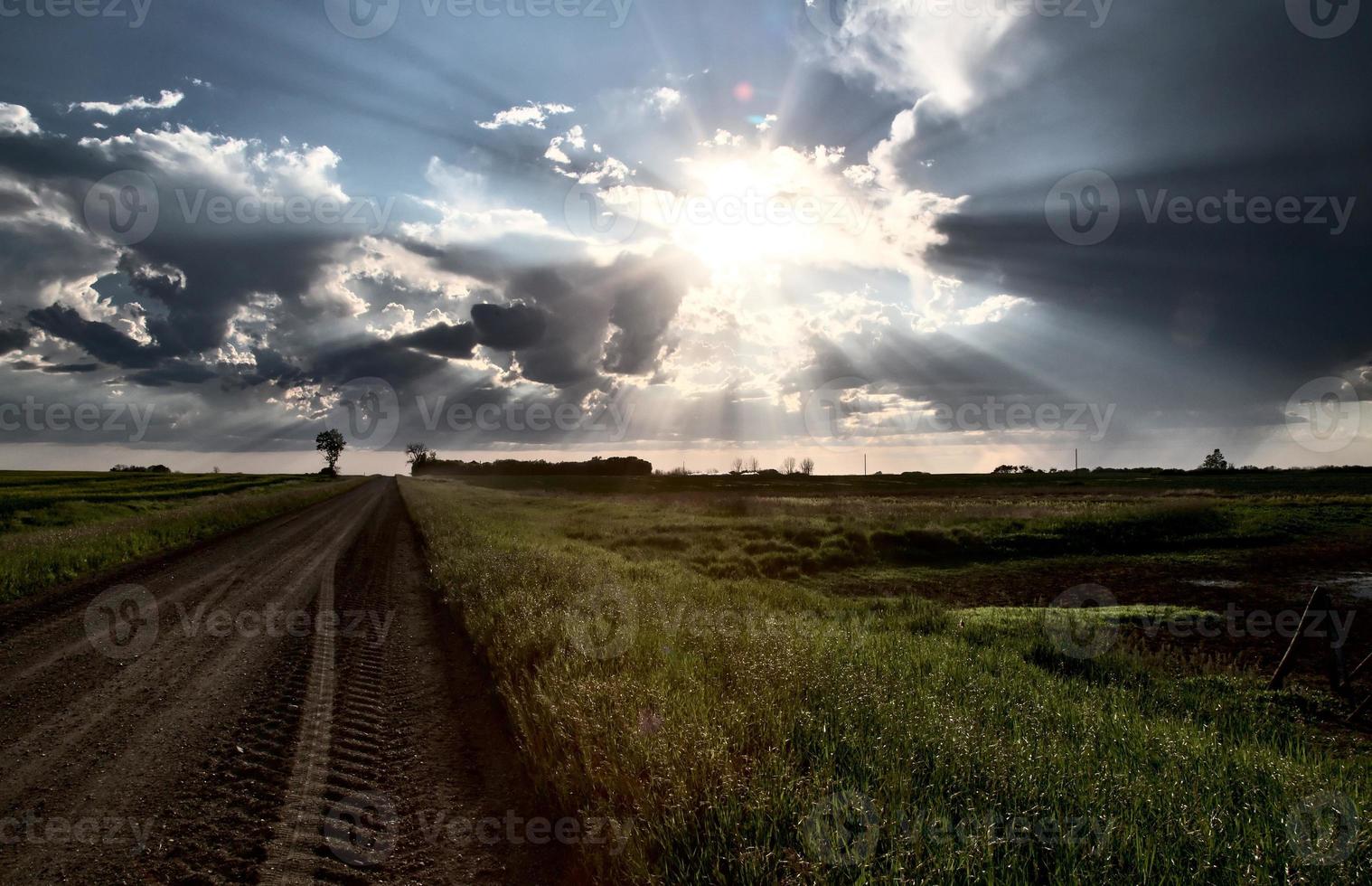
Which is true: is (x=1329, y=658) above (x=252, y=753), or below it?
below

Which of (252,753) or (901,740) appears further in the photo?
(252,753)

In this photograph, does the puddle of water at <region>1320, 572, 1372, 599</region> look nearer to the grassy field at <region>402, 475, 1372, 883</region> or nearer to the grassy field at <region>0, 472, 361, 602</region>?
the grassy field at <region>402, 475, 1372, 883</region>

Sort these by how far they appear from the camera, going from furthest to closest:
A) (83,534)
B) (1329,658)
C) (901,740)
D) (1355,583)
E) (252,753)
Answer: (83,534) → (1355,583) → (1329,658) → (252,753) → (901,740)

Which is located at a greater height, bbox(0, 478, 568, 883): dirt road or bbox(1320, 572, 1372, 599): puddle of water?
bbox(0, 478, 568, 883): dirt road

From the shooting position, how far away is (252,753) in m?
5.90

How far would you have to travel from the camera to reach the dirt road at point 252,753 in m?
4.38

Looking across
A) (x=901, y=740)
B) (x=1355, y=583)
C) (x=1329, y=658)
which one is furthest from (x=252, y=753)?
(x=1355, y=583)

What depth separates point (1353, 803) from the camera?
440cm

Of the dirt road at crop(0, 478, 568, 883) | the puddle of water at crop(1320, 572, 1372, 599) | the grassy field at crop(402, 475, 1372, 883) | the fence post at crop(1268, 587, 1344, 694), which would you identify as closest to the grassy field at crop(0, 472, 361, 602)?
the dirt road at crop(0, 478, 568, 883)

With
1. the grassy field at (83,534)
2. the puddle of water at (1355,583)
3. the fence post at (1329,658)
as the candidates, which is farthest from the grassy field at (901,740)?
the grassy field at (83,534)

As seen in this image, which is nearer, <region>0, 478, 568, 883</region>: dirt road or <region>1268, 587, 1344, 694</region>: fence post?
→ <region>0, 478, 568, 883</region>: dirt road

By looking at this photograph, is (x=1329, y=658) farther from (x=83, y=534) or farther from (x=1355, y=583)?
(x=83, y=534)

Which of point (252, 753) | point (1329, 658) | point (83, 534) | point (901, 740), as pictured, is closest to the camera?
point (901, 740)

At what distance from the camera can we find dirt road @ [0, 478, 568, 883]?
14.4 ft
